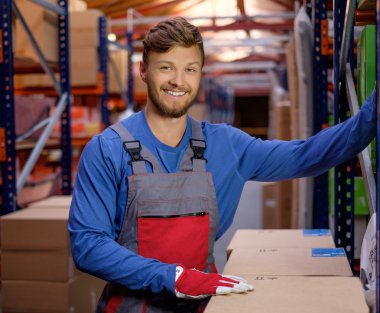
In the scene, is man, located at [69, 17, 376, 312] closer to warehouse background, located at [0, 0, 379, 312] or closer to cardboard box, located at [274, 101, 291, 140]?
warehouse background, located at [0, 0, 379, 312]

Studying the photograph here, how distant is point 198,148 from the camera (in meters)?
2.27

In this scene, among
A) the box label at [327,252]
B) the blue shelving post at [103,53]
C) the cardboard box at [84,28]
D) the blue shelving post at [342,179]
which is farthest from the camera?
the blue shelving post at [103,53]

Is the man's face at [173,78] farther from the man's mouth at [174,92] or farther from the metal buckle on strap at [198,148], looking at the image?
the metal buckle on strap at [198,148]

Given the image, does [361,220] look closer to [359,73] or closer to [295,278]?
[359,73]

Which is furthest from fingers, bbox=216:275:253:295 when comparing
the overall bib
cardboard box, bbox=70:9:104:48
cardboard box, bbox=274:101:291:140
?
cardboard box, bbox=70:9:104:48

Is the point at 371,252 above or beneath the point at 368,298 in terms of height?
above

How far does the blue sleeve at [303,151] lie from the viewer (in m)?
2.06

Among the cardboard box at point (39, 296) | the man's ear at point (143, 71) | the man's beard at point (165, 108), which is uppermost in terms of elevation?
the man's ear at point (143, 71)

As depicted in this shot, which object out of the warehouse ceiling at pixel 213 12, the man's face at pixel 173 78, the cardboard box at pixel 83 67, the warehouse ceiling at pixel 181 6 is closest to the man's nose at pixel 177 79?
Answer: the man's face at pixel 173 78

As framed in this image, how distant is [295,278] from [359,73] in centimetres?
93

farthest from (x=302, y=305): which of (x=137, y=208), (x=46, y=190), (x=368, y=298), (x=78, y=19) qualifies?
(x=78, y=19)

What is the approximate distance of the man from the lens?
2035 mm

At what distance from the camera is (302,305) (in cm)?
171

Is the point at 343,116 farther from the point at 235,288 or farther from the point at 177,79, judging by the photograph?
the point at 235,288
